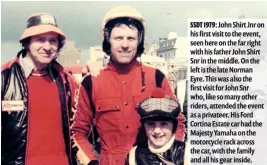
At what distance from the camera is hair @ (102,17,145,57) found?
14.4 feet

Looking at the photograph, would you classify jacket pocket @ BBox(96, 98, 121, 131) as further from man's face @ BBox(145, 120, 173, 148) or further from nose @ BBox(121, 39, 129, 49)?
nose @ BBox(121, 39, 129, 49)

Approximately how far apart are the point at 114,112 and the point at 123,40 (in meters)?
0.61

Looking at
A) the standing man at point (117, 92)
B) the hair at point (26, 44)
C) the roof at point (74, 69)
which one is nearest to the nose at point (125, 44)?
the standing man at point (117, 92)

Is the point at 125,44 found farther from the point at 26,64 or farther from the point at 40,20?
the point at 26,64

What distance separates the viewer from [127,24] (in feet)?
14.4

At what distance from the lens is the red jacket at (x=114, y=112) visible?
4.36 metres

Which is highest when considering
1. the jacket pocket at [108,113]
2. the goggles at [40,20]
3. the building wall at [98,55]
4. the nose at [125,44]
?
the goggles at [40,20]

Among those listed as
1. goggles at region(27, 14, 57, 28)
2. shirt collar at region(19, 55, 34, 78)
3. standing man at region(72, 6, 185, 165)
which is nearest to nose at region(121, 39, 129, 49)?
standing man at region(72, 6, 185, 165)

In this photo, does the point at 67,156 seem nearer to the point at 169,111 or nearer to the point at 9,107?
the point at 9,107

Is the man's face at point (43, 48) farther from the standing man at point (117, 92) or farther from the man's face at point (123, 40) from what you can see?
the man's face at point (123, 40)

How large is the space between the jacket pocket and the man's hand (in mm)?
256

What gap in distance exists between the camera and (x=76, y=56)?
4402mm

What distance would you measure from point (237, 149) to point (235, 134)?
0.13 m

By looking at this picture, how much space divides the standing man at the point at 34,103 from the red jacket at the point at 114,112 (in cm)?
17
